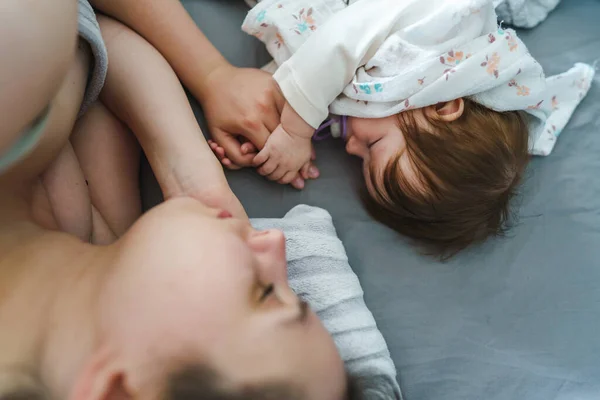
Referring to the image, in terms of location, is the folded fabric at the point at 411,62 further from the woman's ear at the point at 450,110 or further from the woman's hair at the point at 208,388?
the woman's hair at the point at 208,388

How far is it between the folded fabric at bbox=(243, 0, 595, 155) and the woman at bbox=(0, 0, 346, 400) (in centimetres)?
41

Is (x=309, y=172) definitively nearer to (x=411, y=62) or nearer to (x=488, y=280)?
(x=411, y=62)

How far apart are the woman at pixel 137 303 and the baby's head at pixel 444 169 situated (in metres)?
0.40

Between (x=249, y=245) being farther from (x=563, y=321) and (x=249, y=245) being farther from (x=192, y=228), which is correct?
(x=563, y=321)

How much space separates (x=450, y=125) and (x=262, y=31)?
0.39 m

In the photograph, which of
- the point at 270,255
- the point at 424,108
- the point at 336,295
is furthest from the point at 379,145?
the point at 270,255

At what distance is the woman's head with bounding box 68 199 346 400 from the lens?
0.44 m

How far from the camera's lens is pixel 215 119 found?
2.96 ft

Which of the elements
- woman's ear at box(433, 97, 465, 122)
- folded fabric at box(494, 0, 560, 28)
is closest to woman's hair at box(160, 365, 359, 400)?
woman's ear at box(433, 97, 465, 122)

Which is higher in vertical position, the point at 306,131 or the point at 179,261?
the point at 179,261

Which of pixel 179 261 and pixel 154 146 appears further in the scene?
pixel 154 146

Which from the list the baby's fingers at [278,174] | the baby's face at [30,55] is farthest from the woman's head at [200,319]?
the baby's fingers at [278,174]

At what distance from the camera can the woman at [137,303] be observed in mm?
441

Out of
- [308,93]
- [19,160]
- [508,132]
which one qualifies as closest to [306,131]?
[308,93]
